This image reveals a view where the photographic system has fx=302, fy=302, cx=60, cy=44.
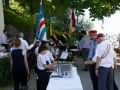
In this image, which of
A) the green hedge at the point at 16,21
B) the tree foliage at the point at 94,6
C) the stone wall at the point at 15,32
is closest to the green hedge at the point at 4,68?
the tree foliage at the point at 94,6

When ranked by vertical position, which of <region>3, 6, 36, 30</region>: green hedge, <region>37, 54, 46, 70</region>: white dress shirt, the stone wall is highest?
<region>3, 6, 36, 30</region>: green hedge

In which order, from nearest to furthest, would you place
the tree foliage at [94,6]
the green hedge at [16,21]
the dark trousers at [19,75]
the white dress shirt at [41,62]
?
the white dress shirt at [41,62] → the dark trousers at [19,75] → the tree foliage at [94,6] → the green hedge at [16,21]

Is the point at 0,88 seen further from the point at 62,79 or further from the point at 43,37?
the point at 62,79

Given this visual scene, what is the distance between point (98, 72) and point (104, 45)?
0.71 m

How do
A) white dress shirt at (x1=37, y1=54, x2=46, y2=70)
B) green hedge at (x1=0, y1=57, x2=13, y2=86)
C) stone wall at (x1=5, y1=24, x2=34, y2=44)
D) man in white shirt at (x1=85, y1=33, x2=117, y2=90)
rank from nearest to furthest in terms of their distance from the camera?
man in white shirt at (x1=85, y1=33, x2=117, y2=90), white dress shirt at (x1=37, y1=54, x2=46, y2=70), green hedge at (x1=0, y1=57, x2=13, y2=86), stone wall at (x1=5, y1=24, x2=34, y2=44)

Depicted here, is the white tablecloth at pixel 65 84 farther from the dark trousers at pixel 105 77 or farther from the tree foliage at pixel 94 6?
the tree foliage at pixel 94 6

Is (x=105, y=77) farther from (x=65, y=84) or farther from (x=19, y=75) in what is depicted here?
(x=19, y=75)

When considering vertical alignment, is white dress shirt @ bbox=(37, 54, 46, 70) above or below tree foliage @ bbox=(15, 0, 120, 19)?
below

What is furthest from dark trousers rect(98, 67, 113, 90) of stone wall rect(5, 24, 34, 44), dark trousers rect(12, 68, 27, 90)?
stone wall rect(5, 24, 34, 44)

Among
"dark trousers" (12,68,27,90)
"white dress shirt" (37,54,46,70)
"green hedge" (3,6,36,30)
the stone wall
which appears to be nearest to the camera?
"white dress shirt" (37,54,46,70)

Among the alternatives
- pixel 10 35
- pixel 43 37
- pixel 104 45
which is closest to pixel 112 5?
pixel 43 37

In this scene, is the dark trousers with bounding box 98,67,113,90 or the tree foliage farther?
the tree foliage

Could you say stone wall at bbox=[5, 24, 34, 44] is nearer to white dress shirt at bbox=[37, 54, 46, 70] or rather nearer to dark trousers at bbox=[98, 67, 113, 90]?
white dress shirt at bbox=[37, 54, 46, 70]

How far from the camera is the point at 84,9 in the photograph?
1614cm
